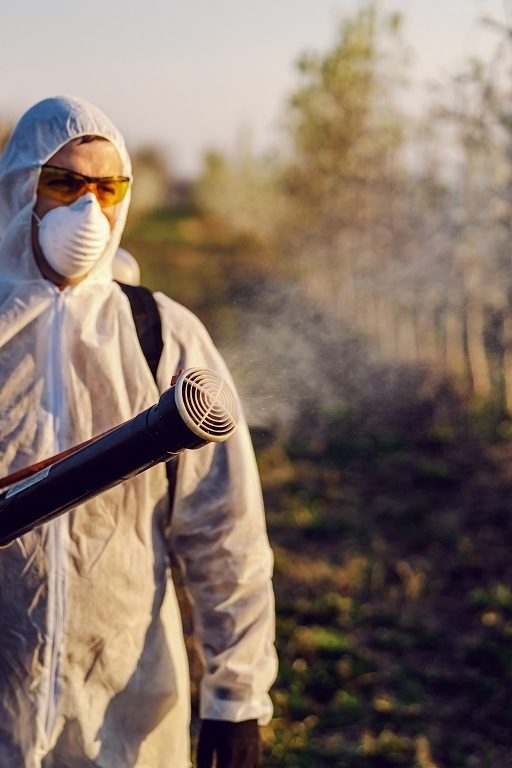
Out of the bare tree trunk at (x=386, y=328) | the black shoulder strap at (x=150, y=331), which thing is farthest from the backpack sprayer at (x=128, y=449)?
the bare tree trunk at (x=386, y=328)

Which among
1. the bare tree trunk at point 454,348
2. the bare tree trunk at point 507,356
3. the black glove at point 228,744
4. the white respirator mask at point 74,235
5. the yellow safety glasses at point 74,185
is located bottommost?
the bare tree trunk at point 454,348

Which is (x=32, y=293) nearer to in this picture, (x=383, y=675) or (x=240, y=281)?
(x=383, y=675)

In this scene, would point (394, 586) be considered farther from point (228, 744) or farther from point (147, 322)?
point (147, 322)

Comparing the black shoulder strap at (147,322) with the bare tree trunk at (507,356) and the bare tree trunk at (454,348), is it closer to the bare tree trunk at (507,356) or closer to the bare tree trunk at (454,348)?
the bare tree trunk at (507,356)

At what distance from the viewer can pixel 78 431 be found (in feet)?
6.19

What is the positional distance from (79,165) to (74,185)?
0.04 metres

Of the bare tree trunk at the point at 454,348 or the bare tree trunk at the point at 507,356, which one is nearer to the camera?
the bare tree trunk at the point at 507,356

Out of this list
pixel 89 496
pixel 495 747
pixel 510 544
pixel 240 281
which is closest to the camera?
pixel 89 496

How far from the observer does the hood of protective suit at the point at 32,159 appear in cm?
192

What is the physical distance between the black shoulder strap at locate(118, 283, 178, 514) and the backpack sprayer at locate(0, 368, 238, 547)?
0.32m

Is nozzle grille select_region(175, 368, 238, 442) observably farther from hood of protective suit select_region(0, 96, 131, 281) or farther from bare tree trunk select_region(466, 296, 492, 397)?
bare tree trunk select_region(466, 296, 492, 397)

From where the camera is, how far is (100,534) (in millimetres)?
1898

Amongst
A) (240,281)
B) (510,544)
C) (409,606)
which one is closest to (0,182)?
(409,606)

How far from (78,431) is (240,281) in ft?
75.7
